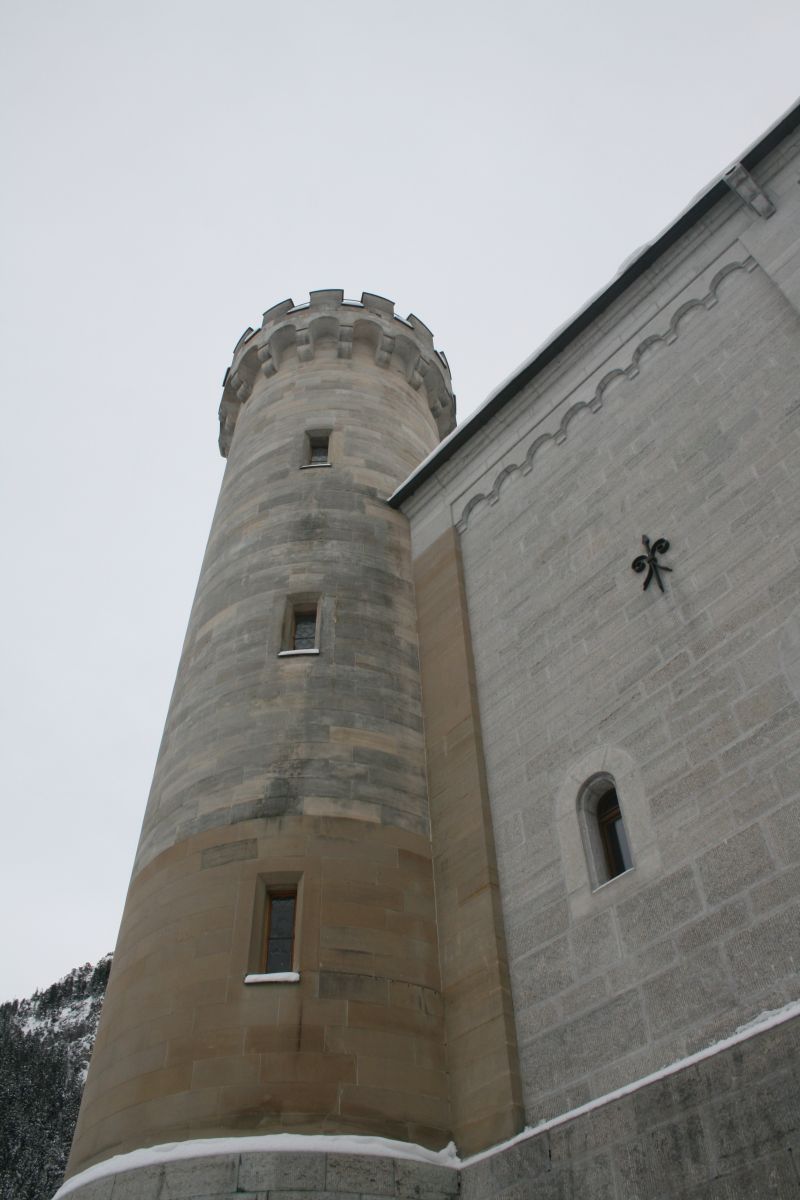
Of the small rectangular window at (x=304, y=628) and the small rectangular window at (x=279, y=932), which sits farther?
the small rectangular window at (x=304, y=628)

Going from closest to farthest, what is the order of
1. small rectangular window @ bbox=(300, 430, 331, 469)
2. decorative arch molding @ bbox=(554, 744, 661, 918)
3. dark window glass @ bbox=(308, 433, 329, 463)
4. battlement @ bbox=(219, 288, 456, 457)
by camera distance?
decorative arch molding @ bbox=(554, 744, 661, 918) < small rectangular window @ bbox=(300, 430, 331, 469) < dark window glass @ bbox=(308, 433, 329, 463) < battlement @ bbox=(219, 288, 456, 457)

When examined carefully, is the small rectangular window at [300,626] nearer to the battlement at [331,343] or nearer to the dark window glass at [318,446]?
the dark window glass at [318,446]

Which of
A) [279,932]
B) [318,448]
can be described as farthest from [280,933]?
[318,448]

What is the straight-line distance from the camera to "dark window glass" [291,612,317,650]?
43.9 ft

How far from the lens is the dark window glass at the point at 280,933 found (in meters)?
9.77

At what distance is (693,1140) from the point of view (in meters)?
6.95

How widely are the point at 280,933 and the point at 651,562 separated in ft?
17.0

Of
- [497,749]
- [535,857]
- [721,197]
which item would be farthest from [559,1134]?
[721,197]

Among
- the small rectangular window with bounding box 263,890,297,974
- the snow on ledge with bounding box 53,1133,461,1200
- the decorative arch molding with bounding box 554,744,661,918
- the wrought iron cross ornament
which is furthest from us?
the wrought iron cross ornament

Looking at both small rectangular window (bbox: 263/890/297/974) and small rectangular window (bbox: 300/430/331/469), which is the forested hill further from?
small rectangular window (bbox: 263/890/297/974)

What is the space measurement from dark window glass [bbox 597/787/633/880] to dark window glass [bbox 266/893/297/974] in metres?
3.11

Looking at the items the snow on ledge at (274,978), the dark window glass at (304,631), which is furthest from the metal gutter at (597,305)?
the snow on ledge at (274,978)

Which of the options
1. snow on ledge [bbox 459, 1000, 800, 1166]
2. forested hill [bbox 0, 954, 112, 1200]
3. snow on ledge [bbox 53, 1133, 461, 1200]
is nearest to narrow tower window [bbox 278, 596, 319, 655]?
snow on ledge [bbox 53, 1133, 461, 1200]

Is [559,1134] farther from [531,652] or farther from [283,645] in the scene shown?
[283,645]
